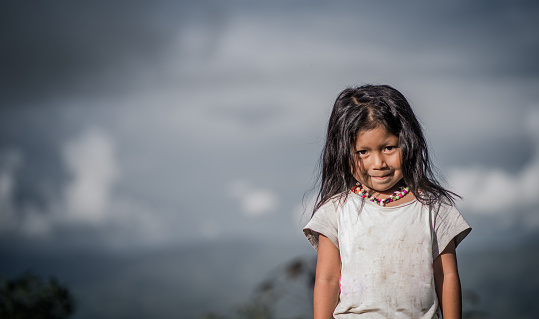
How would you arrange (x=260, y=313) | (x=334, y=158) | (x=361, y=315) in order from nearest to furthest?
1. (x=361, y=315)
2. (x=334, y=158)
3. (x=260, y=313)

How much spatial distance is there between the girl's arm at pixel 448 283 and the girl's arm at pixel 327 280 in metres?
0.45

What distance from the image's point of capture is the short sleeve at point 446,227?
2.58 metres

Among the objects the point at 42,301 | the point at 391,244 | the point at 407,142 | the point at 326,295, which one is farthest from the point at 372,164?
the point at 42,301

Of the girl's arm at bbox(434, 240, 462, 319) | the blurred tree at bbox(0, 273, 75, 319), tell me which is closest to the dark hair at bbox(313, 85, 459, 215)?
the girl's arm at bbox(434, 240, 462, 319)

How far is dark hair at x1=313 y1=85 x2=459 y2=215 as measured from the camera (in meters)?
2.57

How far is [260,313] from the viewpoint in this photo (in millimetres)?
6043

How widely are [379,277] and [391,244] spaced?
0.16 metres

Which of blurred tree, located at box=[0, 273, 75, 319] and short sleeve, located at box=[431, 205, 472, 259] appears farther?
blurred tree, located at box=[0, 273, 75, 319]

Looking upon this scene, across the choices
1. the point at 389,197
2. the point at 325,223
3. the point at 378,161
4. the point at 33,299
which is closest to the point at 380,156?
the point at 378,161

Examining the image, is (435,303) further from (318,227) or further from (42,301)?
(42,301)

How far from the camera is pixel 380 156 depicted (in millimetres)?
2570

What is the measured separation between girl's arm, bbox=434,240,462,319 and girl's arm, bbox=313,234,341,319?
452 mm

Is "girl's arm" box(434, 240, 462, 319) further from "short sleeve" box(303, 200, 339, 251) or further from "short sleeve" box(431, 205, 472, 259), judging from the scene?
"short sleeve" box(303, 200, 339, 251)

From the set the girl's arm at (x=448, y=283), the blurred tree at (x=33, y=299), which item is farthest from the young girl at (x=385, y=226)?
the blurred tree at (x=33, y=299)
